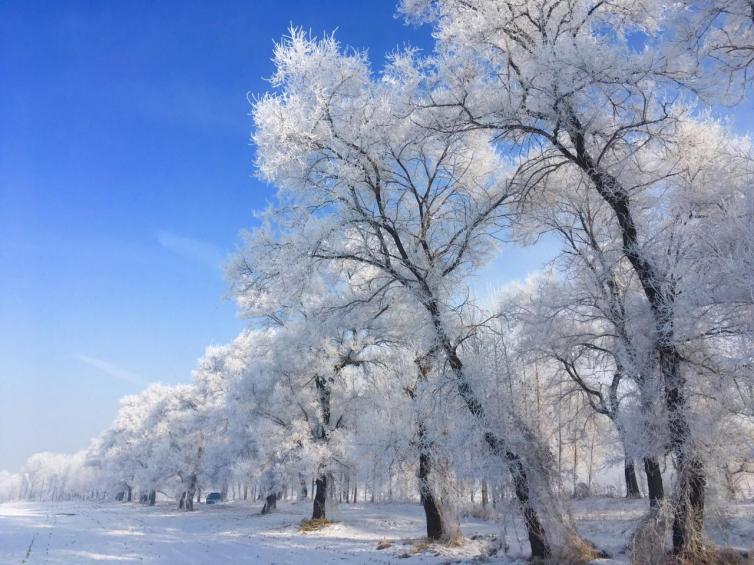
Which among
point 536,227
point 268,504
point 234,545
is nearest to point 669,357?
point 536,227

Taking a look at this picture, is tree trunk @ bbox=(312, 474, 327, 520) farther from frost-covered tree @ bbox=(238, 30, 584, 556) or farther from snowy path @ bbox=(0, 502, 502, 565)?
frost-covered tree @ bbox=(238, 30, 584, 556)

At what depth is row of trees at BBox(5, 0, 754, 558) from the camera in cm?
851

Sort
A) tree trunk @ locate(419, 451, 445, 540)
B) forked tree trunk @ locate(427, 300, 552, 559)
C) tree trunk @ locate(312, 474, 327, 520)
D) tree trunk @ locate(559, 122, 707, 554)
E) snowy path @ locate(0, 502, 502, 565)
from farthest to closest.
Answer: tree trunk @ locate(312, 474, 327, 520)
tree trunk @ locate(419, 451, 445, 540)
snowy path @ locate(0, 502, 502, 565)
forked tree trunk @ locate(427, 300, 552, 559)
tree trunk @ locate(559, 122, 707, 554)

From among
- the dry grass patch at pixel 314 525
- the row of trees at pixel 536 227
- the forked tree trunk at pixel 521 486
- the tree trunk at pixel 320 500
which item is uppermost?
the row of trees at pixel 536 227

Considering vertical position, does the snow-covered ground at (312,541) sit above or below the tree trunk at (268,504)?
above

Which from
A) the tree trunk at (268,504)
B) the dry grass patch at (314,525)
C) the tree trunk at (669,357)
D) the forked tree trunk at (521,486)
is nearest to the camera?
the tree trunk at (669,357)

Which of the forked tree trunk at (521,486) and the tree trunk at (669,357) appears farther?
the forked tree trunk at (521,486)

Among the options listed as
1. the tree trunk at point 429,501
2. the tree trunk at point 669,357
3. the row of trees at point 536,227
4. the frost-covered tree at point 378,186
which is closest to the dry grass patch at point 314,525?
the row of trees at point 536,227

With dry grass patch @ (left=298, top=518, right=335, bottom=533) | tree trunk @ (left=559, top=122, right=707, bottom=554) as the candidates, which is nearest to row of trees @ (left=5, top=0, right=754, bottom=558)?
tree trunk @ (left=559, top=122, right=707, bottom=554)

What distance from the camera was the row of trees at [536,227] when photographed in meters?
8.51

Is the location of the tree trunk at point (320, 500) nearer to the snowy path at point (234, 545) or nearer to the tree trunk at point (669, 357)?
the snowy path at point (234, 545)

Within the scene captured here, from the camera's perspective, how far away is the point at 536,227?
43.1 feet

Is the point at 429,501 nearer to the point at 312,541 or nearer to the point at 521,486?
the point at 521,486

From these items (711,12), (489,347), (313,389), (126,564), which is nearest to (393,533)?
(313,389)
